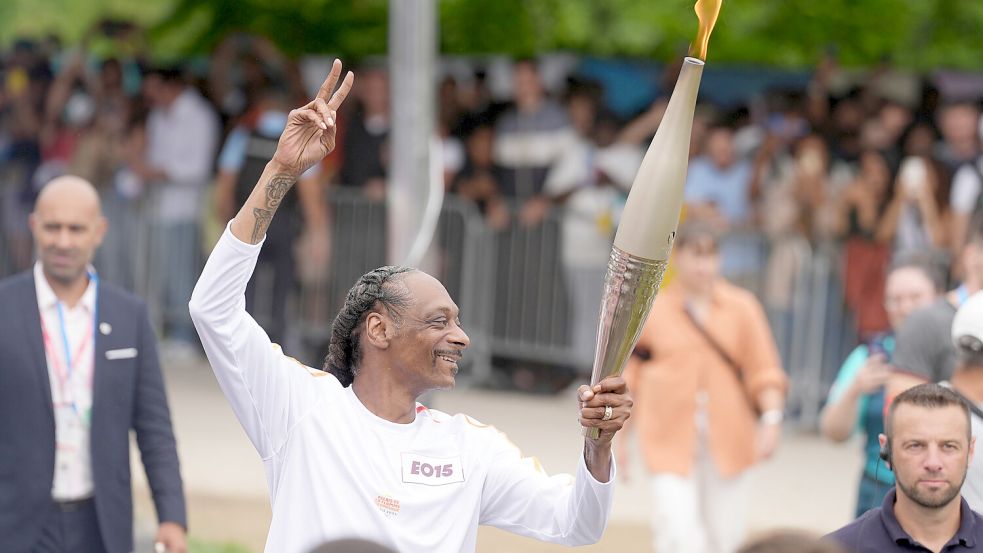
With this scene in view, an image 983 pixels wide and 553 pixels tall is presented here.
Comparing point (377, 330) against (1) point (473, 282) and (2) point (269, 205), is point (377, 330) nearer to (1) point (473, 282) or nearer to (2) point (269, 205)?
(2) point (269, 205)

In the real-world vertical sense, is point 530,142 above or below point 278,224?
above

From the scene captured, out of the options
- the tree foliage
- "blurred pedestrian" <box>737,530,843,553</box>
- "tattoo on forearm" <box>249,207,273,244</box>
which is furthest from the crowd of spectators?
"blurred pedestrian" <box>737,530,843,553</box>

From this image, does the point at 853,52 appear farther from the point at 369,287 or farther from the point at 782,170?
the point at 369,287

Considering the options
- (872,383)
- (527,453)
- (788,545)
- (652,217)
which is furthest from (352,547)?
(527,453)

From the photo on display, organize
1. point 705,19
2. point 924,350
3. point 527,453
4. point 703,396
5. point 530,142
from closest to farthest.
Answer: point 705,19 < point 924,350 < point 703,396 < point 527,453 < point 530,142

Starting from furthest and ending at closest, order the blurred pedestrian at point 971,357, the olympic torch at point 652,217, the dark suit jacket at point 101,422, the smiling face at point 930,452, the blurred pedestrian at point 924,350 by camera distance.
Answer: the blurred pedestrian at point 924,350 → the dark suit jacket at point 101,422 → the blurred pedestrian at point 971,357 → the smiling face at point 930,452 → the olympic torch at point 652,217

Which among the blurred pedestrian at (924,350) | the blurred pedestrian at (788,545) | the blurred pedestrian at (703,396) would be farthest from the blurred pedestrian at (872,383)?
the blurred pedestrian at (788,545)

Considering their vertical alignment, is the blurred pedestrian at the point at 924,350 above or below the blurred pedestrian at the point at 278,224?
below

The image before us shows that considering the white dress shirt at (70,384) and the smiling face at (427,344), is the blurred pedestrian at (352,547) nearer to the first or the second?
the smiling face at (427,344)

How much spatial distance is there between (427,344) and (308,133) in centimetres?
66

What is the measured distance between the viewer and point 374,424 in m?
4.79

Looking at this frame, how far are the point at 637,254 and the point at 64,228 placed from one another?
308cm

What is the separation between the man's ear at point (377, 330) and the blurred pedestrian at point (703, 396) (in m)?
3.96

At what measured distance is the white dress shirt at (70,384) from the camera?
6.49 metres
